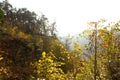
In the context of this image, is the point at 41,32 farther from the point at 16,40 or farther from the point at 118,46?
the point at 118,46

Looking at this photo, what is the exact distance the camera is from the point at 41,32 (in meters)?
94.7

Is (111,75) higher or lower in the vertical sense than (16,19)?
lower

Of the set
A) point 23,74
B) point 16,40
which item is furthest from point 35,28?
point 23,74

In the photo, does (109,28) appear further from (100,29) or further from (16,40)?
(16,40)

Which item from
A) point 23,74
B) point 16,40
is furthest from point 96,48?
point 16,40

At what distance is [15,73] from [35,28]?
4153 cm

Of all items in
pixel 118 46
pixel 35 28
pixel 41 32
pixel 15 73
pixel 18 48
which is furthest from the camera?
pixel 41 32

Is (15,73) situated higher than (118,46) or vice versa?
(118,46)

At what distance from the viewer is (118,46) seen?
13594 mm

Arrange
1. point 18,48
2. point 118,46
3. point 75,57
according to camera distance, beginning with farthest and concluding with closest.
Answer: point 18,48 → point 75,57 → point 118,46

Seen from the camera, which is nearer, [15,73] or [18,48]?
[15,73]

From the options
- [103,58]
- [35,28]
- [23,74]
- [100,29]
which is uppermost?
[35,28]

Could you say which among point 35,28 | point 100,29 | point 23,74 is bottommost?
point 23,74

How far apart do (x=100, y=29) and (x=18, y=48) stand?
52139 mm
